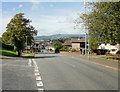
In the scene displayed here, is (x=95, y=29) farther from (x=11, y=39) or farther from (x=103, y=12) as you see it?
(x=11, y=39)

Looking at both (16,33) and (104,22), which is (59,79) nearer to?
(104,22)

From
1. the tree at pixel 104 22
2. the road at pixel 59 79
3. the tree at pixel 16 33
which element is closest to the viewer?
the road at pixel 59 79

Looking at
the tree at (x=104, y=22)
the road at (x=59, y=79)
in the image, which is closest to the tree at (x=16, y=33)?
the tree at (x=104, y=22)

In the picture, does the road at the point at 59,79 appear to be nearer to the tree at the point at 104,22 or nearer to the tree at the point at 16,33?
the tree at the point at 104,22

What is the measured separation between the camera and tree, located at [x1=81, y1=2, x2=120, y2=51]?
20484 mm

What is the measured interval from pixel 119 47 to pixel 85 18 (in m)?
42.8

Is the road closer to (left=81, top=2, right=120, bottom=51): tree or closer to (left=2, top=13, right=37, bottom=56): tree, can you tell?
(left=81, top=2, right=120, bottom=51): tree

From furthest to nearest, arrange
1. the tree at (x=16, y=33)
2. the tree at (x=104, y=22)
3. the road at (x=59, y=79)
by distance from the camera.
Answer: the tree at (x=16, y=33), the tree at (x=104, y=22), the road at (x=59, y=79)

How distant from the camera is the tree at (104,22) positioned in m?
20.5

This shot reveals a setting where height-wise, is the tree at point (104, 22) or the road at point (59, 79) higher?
the tree at point (104, 22)

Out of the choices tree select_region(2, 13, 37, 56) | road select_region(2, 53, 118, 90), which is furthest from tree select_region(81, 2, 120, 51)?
tree select_region(2, 13, 37, 56)

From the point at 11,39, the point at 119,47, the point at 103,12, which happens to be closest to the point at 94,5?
the point at 103,12

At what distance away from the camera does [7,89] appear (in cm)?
706

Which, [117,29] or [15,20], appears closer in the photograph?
[117,29]
